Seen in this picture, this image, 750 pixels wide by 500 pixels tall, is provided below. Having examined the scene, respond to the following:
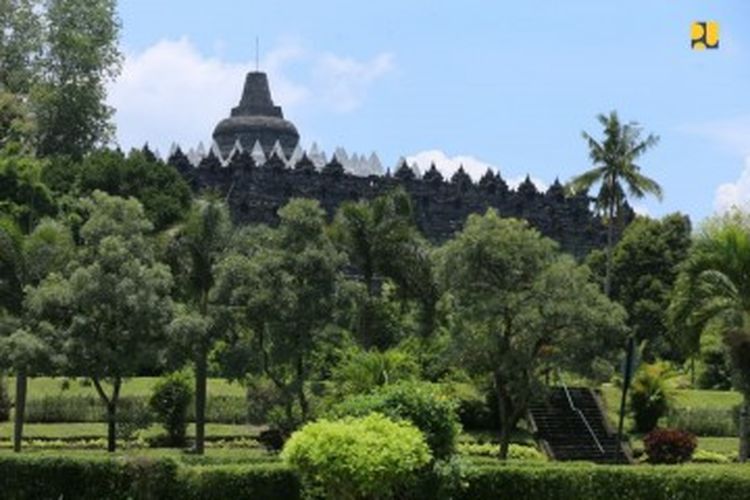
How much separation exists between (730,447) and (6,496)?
75.8 feet

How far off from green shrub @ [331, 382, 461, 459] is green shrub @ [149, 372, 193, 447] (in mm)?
14473

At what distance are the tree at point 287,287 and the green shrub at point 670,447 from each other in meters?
9.51

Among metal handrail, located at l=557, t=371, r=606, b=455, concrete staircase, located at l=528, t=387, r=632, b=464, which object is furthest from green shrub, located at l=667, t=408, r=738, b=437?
metal handrail, located at l=557, t=371, r=606, b=455

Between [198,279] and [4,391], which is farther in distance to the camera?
[4,391]

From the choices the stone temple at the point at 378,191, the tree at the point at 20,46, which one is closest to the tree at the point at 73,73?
the tree at the point at 20,46

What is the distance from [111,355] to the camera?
1187 inches

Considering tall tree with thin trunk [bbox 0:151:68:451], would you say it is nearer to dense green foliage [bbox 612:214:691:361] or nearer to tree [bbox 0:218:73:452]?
tree [bbox 0:218:73:452]

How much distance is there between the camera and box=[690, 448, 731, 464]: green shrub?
3566 centimetres

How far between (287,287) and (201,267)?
251cm

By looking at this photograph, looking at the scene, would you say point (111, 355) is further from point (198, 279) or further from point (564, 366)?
point (564, 366)

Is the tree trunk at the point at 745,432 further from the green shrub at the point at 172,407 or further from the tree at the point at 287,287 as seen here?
the green shrub at the point at 172,407

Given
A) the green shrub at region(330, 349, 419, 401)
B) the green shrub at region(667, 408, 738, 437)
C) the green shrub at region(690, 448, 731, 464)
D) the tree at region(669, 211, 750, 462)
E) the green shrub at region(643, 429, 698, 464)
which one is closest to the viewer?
the tree at region(669, 211, 750, 462)

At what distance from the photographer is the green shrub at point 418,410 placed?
72.9 ft

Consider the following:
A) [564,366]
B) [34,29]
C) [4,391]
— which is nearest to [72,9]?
[34,29]
